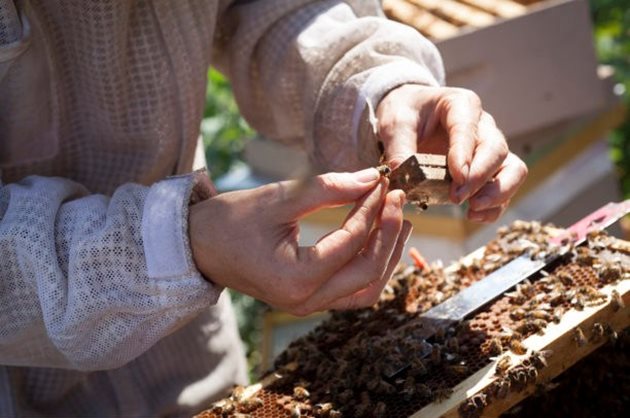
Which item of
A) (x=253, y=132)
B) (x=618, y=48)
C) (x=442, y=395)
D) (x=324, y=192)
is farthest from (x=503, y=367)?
(x=618, y=48)

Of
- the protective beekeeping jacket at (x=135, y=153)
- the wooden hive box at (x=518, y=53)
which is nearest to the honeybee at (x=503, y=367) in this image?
the protective beekeeping jacket at (x=135, y=153)

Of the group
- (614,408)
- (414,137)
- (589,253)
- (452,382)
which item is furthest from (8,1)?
(614,408)

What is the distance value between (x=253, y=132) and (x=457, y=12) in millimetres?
1520

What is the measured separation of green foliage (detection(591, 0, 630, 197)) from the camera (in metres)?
5.29

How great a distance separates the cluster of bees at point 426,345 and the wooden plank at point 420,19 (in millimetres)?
1314

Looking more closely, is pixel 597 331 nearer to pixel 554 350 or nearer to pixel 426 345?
pixel 554 350

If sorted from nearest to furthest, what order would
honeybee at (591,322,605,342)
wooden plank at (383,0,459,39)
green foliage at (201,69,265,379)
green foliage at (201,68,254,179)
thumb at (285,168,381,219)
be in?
1. thumb at (285,168,381,219)
2. honeybee at (591,322,605,342)
3. wooden plank at (383,0,459,39)
4. green foliage at (201,69,265,379)
5. green foliage at (201,68,254,179)

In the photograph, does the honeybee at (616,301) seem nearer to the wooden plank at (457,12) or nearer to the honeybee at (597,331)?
the honeybee at (597,331)

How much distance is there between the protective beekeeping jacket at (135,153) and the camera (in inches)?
63.8

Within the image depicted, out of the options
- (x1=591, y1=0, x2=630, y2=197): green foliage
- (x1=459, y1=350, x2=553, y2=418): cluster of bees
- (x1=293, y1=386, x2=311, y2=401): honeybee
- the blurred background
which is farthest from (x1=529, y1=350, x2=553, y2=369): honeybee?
(x1=591, y1=0, x2=630, y2=197): green foliage

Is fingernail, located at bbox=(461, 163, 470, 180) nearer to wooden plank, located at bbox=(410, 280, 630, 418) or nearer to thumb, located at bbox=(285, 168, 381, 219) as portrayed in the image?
thumb, located at bbox=(285, 168, 381, 219)

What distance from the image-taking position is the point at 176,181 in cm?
164

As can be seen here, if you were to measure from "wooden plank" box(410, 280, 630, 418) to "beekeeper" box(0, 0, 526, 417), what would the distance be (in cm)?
23

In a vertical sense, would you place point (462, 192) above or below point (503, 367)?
above
